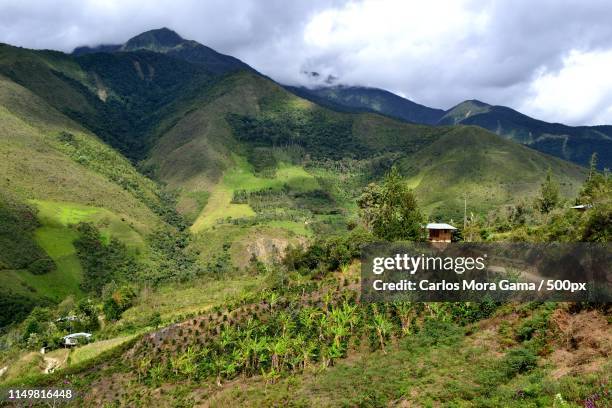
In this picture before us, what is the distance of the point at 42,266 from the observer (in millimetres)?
132625

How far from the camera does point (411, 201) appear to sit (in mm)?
68625

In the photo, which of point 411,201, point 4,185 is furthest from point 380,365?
point 4,185

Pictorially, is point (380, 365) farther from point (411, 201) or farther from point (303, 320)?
point (411, 201)

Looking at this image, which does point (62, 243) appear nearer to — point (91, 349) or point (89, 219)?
point (89, 219)

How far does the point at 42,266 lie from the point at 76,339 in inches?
2272

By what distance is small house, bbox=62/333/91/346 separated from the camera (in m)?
83.6

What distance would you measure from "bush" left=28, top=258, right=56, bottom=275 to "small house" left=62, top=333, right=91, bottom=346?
53.1m

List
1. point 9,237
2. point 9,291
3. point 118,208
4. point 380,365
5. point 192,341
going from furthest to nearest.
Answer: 1. point 118,208
2. point 9,237
3. point 9,291
4. point 192,341
5. point 380,365

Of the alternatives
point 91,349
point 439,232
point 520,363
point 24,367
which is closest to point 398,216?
point 439,232

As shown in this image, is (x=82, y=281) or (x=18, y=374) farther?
(x=82, y=281)

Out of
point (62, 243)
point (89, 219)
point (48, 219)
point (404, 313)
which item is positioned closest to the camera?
point (404, 313)

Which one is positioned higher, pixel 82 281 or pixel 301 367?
pixel 301 367

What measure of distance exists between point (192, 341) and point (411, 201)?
34.7 m

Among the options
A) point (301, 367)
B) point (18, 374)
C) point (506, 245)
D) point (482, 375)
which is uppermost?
point (506, 245)
